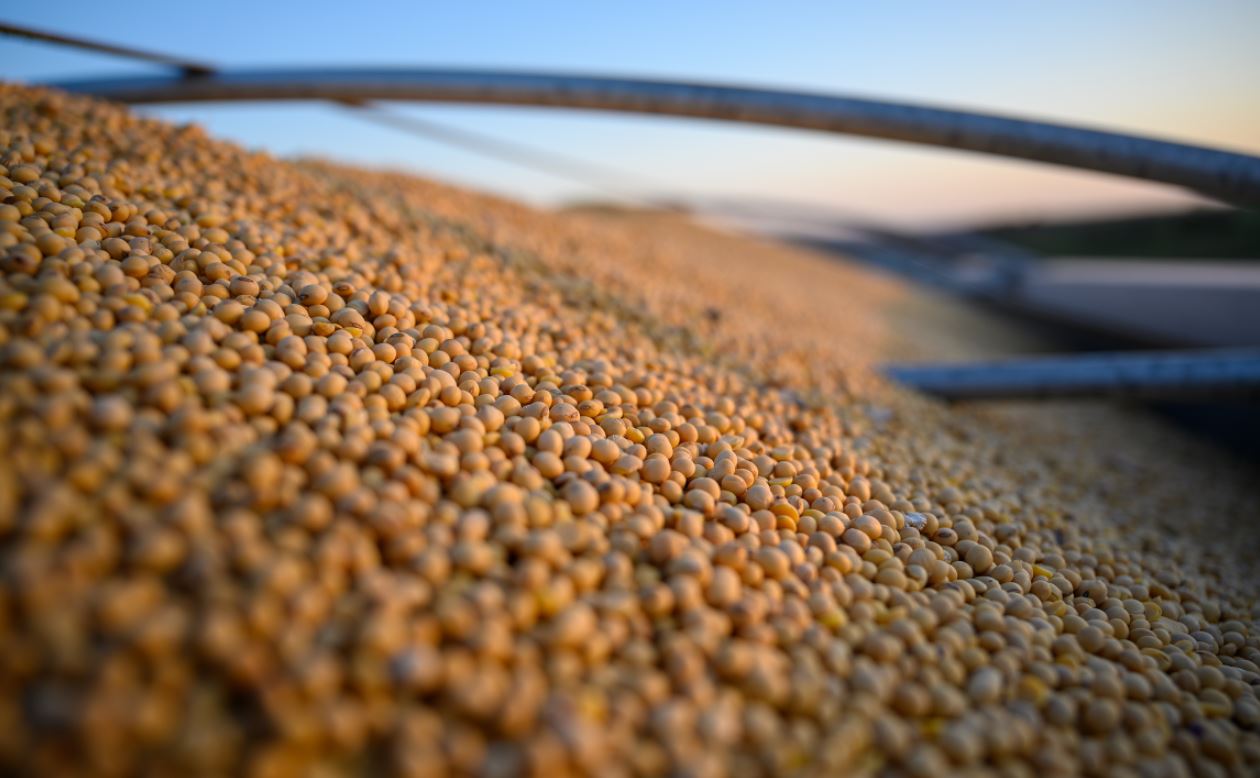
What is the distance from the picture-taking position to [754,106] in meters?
2.80

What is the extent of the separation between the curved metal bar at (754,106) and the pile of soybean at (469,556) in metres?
1.26

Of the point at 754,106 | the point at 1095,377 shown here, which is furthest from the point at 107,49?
the point at 1095,377

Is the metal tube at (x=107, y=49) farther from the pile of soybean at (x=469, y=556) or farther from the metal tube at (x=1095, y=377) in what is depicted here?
the metal tube at (x=1095, y=377)

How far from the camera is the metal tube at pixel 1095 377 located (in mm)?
2432

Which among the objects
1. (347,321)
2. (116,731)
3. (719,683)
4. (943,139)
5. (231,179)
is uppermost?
(943,139)

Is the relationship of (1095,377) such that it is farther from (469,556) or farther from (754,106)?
(469,556)

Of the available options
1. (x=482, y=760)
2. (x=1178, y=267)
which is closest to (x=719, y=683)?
(x=482, y=760)

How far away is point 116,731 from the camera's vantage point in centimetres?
72

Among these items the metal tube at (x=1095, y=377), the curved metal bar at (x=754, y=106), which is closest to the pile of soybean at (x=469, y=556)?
the metal tube at (x=1095, y=377)

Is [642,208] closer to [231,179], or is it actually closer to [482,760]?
[231,179]

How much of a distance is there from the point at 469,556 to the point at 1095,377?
274 centimetres

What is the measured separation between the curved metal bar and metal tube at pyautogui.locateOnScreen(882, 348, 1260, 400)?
2.02ft

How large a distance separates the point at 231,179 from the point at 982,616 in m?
2.53

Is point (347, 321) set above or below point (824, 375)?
above
